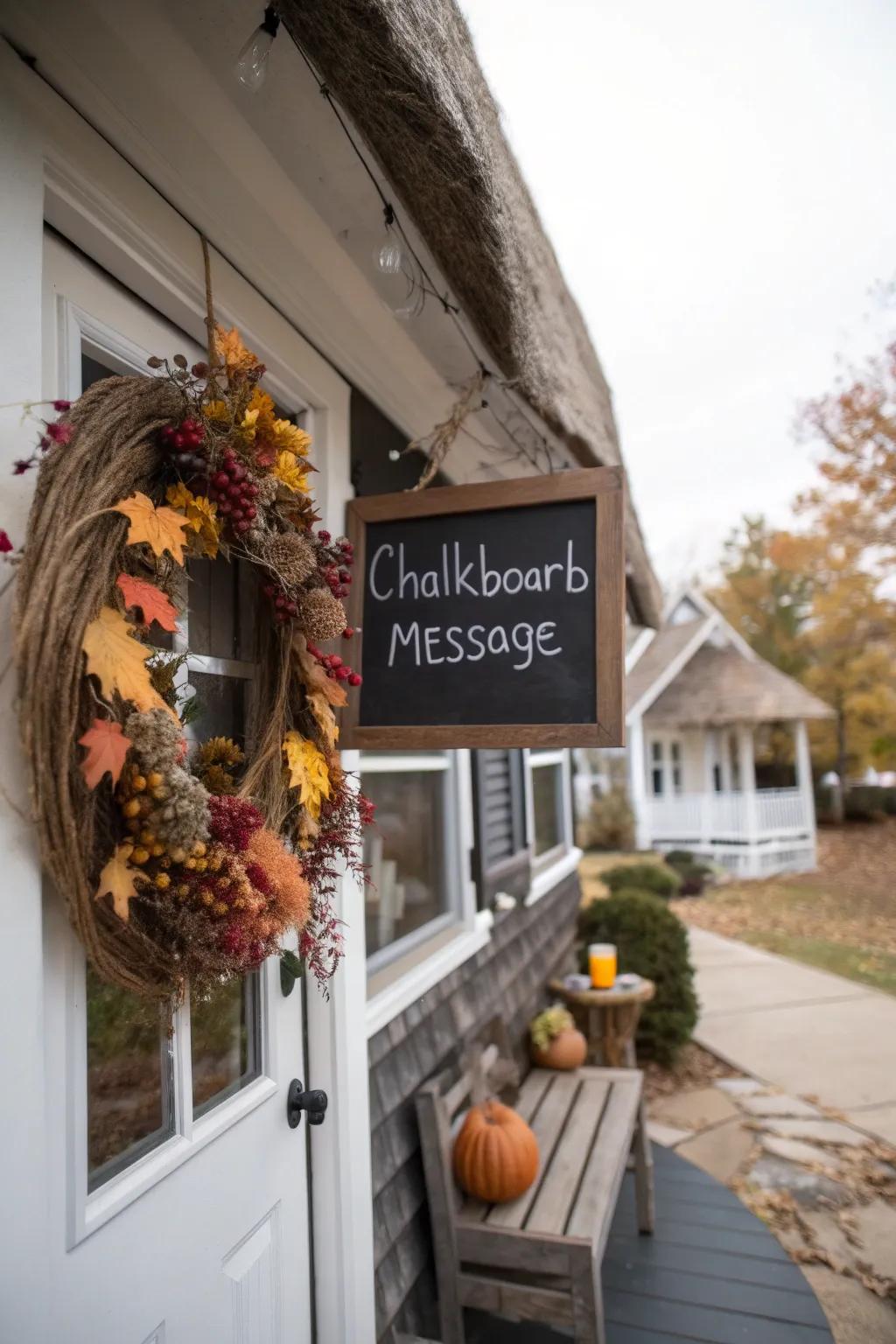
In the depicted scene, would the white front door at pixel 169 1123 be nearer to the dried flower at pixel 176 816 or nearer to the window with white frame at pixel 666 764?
the dried flower at pixel 176 816

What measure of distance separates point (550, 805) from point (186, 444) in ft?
13.7

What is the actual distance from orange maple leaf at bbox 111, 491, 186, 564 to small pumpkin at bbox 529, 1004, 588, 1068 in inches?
119

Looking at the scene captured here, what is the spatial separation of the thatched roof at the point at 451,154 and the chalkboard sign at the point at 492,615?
40cm

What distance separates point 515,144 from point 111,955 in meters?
2.15

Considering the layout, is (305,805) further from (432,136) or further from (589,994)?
(589,994)

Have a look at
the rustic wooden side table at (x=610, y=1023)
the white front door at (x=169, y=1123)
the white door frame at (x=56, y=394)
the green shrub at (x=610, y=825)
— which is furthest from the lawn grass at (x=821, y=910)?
the white front door at (x=169, y=1123)

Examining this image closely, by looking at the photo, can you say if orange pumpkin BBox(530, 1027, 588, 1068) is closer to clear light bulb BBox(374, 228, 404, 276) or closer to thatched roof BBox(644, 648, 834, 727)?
clear light bulb BBox(374, 228, 404, 276)

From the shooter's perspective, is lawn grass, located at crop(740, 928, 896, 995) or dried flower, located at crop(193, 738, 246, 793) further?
lawn grass, located at crop(740, 928, 896, 995)

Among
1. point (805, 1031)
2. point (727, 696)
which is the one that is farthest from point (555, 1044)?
point (727, 696)

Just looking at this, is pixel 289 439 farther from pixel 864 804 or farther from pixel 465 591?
pixel 864 804

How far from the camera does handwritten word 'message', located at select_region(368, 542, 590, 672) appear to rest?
4.97 feet

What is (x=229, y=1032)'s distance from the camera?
1.47 m

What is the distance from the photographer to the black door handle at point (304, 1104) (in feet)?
5.20

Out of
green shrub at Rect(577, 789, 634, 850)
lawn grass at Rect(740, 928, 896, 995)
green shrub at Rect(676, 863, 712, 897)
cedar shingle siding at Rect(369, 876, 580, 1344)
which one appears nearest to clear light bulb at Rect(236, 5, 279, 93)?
cedar shingle siding at Rect(369, 876, 580, 1344)
